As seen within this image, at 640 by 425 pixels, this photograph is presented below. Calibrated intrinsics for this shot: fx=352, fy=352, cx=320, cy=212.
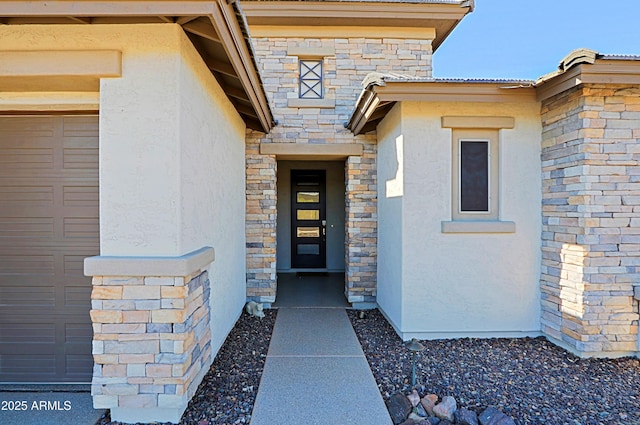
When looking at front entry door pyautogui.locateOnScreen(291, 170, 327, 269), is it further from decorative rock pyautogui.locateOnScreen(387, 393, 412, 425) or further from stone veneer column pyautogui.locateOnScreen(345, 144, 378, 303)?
decorative rock pyautogui.locateOnScreen(387, 393, 412, 425)

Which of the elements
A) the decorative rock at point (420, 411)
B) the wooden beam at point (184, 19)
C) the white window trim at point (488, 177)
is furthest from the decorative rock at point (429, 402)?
the wooden beam at point (184, 19)

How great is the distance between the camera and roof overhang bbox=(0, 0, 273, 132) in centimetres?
273

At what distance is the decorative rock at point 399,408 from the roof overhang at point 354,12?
6.40 metres

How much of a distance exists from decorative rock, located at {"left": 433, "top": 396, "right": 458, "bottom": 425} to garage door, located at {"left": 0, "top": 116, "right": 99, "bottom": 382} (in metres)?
3.52

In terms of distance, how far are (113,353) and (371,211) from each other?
479 centimetres

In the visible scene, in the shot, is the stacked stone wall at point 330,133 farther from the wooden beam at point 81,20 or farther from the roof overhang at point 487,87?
the wooden beam at point 81,20

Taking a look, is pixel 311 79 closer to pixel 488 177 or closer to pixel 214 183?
pixel 214 183

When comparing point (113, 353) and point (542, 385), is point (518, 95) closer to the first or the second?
point (542, 385)

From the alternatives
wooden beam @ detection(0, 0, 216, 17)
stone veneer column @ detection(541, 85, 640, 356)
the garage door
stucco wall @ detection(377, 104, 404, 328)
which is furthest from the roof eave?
the garage door

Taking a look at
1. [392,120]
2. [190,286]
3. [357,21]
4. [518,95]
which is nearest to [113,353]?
[190,286]

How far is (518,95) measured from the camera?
4.74 m

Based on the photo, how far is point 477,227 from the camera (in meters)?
4.95

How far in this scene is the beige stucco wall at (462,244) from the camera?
16.3ft

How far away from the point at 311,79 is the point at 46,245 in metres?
5.27
